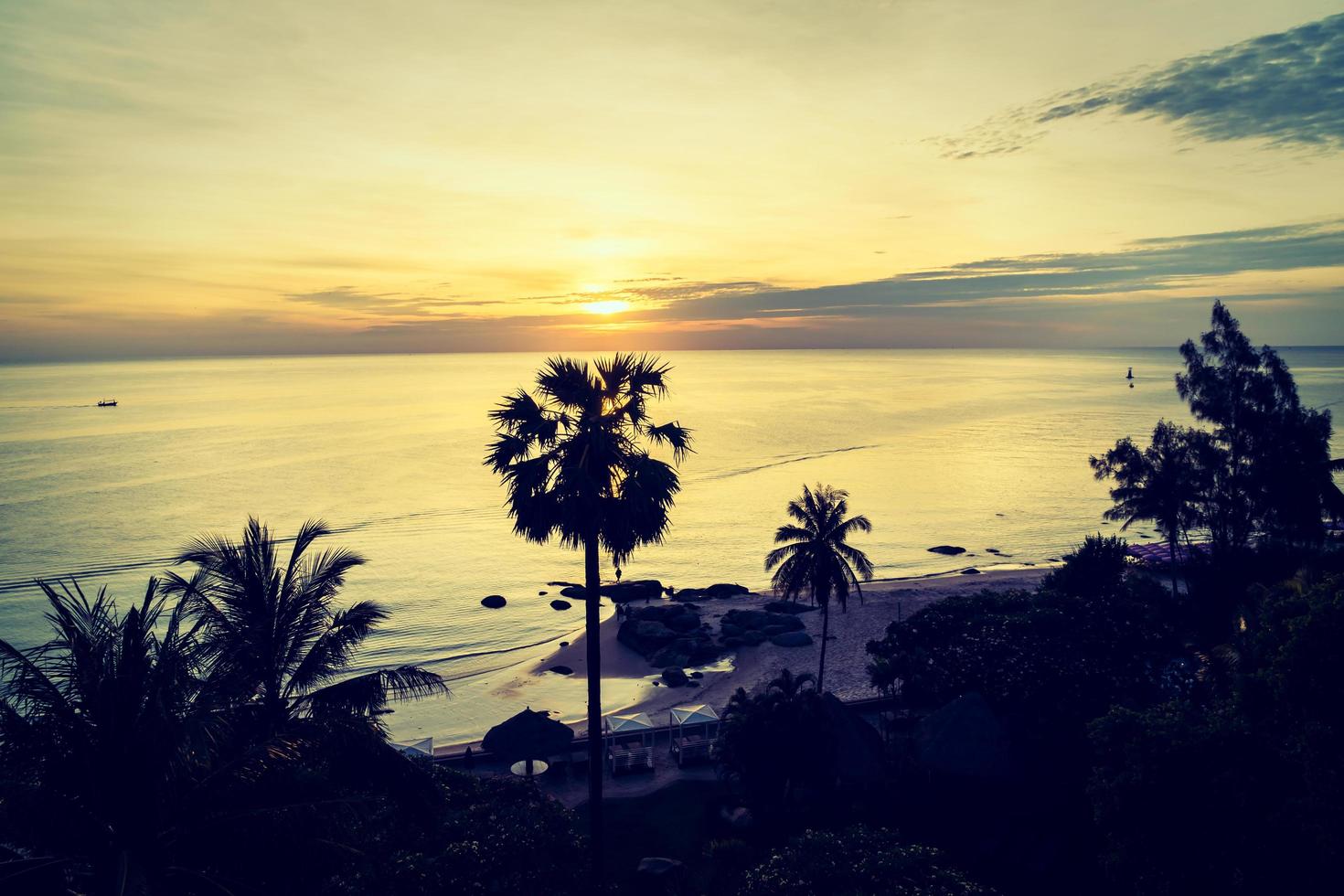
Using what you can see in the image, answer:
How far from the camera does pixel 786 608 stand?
157 feet

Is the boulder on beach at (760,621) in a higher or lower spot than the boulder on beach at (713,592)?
higher

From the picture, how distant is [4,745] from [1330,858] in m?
18.6

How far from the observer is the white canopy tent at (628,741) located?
25.0 m

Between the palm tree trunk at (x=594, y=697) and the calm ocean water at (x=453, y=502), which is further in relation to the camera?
the calm ocean water at (x=453, y=502)

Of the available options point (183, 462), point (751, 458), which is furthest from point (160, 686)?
point (183, 462)

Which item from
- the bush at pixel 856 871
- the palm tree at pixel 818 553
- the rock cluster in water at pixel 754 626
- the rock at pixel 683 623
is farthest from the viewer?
the rock at pixel 683 623

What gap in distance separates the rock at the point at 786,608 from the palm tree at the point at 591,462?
31812 mm

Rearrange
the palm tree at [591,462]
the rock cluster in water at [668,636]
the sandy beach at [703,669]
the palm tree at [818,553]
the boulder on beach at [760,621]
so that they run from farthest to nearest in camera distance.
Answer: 1. the boulder on beach at [760,621]
2. the rock cluster in water at [668,636]
3. the sandy beach at [703,669]
4. the palm tree at [818,553]
5. the palm tree at [591,462]

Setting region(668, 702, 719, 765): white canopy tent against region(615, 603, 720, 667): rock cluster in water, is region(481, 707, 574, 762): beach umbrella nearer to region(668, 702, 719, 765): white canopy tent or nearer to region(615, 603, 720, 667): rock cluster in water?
region(668, 702, 719, 765): white canopy tent

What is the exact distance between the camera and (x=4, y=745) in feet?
27.7

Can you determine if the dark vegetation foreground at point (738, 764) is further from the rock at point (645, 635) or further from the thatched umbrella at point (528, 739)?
the rock at point (645, 635)

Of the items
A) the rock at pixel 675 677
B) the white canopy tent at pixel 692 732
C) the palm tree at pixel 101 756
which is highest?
the palm tree at pixel 101 756

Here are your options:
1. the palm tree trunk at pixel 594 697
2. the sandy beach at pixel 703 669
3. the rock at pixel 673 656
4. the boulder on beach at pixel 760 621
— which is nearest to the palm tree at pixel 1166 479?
the sandy beach at pixel 703 669

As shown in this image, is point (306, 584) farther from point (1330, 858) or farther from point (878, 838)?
point (1330, 858)
